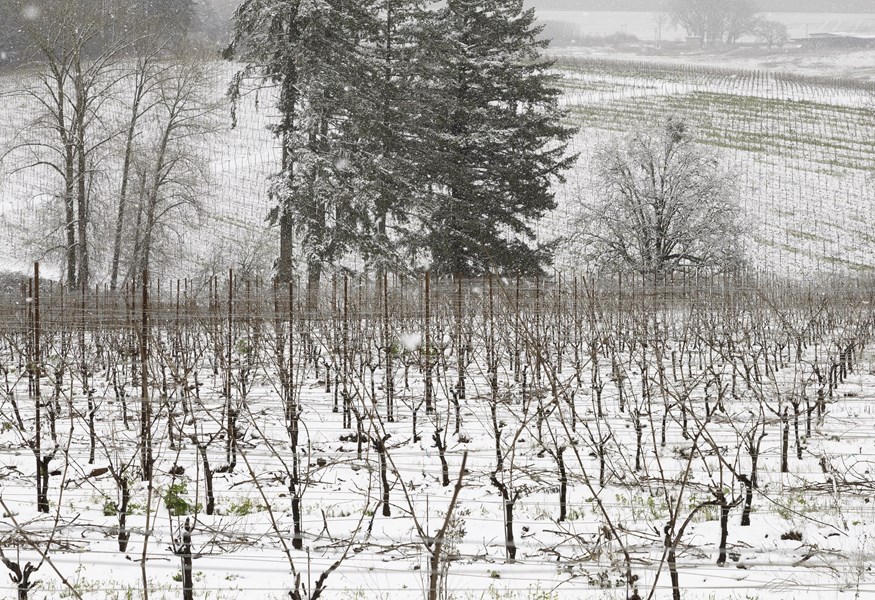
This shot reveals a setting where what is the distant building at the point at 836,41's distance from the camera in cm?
7669

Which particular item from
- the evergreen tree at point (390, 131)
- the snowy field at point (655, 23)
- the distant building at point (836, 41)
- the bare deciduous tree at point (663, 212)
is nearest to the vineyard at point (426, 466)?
the evergreen tree at point (390, 131)

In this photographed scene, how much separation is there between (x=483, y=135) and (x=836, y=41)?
72456mm

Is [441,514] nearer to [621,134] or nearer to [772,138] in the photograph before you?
[621,134]

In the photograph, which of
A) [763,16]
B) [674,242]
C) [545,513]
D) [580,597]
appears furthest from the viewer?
[763,16]

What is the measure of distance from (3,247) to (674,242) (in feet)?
77.9

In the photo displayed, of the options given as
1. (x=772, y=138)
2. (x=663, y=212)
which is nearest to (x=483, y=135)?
(x=663, y=212)

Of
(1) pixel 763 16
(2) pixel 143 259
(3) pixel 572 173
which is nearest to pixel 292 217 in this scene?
(2) pixel 143 259

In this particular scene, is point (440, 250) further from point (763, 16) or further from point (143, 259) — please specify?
point (763, 16)

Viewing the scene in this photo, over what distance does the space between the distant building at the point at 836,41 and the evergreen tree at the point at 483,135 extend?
220 ft

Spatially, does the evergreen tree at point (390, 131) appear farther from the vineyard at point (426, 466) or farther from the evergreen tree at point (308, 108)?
the vineyard at point (426, 466)

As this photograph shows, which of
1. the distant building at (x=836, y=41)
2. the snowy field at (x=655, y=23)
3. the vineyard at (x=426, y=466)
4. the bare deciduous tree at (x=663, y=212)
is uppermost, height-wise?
the snowy field at (x=655, y=23)

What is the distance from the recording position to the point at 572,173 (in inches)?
1518

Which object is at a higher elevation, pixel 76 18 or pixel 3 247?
pixel 76 18

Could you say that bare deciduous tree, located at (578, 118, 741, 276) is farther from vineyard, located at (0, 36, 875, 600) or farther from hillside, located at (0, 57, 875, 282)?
vineyard, located at (0, 36, 875, 600)
